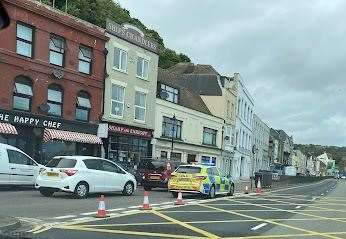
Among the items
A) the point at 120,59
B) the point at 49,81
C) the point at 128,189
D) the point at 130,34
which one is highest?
the point at 130,34

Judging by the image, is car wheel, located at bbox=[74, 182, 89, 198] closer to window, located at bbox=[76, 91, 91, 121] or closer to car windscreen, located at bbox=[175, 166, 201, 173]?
car windscreen, located at bbox=[175, 166, 201, 173]

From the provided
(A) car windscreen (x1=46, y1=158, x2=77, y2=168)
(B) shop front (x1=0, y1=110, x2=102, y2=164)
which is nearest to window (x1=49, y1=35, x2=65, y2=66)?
(B) shop front (x1=0, y1=110, x2=102, y2=164)

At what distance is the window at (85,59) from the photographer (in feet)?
114

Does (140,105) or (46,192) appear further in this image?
(140,105)

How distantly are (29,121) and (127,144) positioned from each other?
1035 cm

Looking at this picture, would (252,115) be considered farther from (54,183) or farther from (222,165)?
(54,183)

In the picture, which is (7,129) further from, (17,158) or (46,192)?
(46,192)

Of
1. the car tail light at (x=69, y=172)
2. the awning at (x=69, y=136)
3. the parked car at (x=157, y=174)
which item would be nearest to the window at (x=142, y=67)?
the awning at (x=69, y=136)

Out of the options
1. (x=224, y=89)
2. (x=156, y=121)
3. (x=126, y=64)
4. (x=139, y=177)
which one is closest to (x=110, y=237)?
(x=139, y=177)

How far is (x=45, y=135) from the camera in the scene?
31031 millimetres

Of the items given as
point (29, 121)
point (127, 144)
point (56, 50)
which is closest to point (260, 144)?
point (127, 144)

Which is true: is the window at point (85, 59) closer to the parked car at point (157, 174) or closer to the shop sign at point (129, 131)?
the shop sign at point (129, 131)

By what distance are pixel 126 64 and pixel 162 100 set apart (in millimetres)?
6403

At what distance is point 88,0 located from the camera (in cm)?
6469
